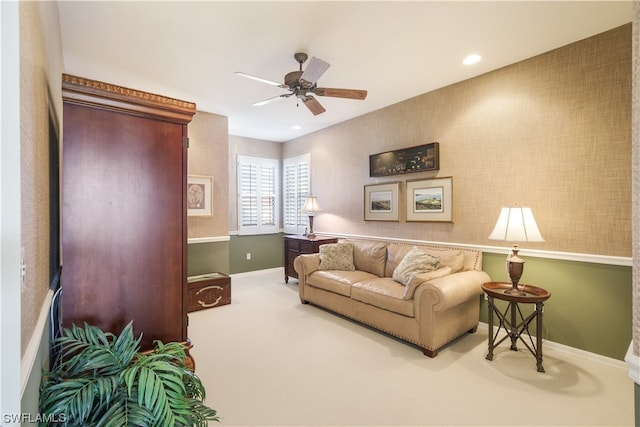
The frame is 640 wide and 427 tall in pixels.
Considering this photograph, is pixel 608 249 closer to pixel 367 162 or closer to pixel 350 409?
pixel 350 409

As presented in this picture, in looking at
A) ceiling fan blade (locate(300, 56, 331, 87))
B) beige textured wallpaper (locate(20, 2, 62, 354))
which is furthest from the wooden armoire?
ceiling fan blade (locate(300, 56, 331, 87))

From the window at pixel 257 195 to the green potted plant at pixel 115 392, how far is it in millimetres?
4832

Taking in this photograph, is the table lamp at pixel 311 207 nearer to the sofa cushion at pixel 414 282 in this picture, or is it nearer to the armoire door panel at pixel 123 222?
the sofa cushion at pixel 414 282

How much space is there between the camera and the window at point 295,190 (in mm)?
5954

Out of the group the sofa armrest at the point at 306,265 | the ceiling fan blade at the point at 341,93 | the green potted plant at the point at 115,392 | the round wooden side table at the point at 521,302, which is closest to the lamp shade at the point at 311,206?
the sofa armrest at the point at 306,265

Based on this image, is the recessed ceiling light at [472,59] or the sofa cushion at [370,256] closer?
the recessed ceiling light at [472,59]

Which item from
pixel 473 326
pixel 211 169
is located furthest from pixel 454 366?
pixel 211 169

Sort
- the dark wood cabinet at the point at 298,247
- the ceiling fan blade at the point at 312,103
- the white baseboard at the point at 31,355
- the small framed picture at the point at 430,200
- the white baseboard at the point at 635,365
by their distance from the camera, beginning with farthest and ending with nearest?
the dark wood cabinet at the point at 298,247 → the small framed picture at the point at 430,200 → the ceiling fan blade at the point at 312,103 → the white baseboard at the point at 635,365 → the white baseboard at the point at 31,355

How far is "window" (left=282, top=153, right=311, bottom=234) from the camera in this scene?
5954 millimetres

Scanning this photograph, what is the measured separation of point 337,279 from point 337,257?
1.75 feet

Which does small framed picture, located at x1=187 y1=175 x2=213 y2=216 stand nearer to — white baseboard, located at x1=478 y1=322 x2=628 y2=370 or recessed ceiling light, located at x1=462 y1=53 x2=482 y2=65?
recessed ceiling light, located at x1=462 y1=53 x2=482 y2=65

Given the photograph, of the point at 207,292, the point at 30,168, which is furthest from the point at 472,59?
the point at 207,292

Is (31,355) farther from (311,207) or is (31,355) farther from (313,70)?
(311,207)

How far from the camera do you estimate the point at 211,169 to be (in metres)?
4.65
